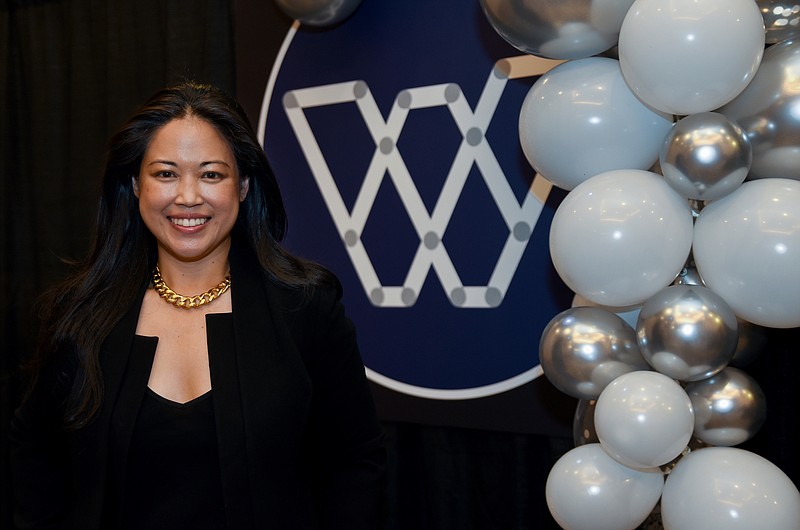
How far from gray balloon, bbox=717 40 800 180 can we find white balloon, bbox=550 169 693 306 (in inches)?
5.9

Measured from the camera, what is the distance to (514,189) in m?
2.17

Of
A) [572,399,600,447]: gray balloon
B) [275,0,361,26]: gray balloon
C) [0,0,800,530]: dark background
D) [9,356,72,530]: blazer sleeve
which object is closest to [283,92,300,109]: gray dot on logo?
[0,0,800,530]: dark background

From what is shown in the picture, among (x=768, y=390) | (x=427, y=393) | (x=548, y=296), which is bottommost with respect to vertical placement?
(x=427, y=393)

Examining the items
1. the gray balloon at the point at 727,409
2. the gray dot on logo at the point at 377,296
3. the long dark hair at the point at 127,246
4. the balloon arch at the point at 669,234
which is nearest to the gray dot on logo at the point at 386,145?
the gray dot on logo at the point at 377,296

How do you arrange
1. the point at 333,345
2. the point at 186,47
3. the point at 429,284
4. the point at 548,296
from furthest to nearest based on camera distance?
1. the point at 186,47
2. the point at 429,284
3. the point at 548,296
4. the point at 333,345

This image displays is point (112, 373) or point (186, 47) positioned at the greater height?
point (186, 47)

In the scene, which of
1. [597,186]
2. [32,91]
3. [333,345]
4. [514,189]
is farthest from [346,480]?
[32,91]

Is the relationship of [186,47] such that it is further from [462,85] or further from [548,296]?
[548,296]

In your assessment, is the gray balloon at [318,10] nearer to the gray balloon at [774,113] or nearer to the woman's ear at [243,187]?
the woman's ear at [243,187]

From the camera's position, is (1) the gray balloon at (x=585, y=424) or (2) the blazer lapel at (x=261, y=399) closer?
(2) the blazer lapel at (x=261, y=399)

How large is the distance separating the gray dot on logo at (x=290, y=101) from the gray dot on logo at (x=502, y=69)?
648 mm

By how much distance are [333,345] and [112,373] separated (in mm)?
406

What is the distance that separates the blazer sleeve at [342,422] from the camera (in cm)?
160

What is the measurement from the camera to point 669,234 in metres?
1.40
